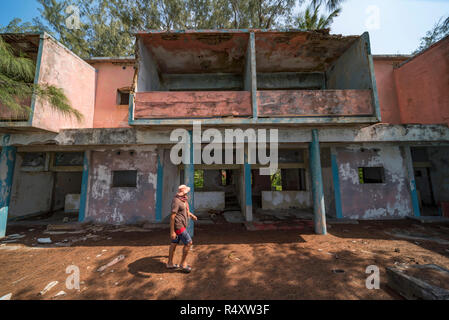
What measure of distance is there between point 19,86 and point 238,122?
5991 millimetres

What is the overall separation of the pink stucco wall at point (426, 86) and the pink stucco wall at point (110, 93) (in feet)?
46.6

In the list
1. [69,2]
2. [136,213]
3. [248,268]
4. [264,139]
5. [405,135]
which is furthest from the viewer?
[69,2]

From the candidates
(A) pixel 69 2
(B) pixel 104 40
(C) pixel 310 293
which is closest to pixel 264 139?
(C) pixel 310 293

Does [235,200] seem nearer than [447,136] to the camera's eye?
No

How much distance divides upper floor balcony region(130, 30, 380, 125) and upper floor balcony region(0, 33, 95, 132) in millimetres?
3207

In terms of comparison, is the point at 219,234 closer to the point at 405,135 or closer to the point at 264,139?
the point at 264,139

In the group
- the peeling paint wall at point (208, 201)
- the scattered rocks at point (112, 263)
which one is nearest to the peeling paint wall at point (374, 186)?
the peeling paint wall at point (208, 201)

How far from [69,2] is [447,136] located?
22581 mm

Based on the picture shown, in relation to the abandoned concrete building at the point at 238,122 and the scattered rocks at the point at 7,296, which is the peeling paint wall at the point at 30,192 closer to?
the abandoned concrete building at the point at 238,122

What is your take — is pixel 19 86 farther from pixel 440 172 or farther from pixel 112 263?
pixel 440 172

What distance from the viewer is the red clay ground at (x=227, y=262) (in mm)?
3256

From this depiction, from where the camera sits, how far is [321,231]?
612cm

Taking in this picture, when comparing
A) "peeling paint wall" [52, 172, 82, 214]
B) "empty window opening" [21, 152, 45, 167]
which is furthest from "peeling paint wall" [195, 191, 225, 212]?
"empty window opening" [21, 152, 45, 167]

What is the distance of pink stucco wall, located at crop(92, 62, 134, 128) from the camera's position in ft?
31.4
